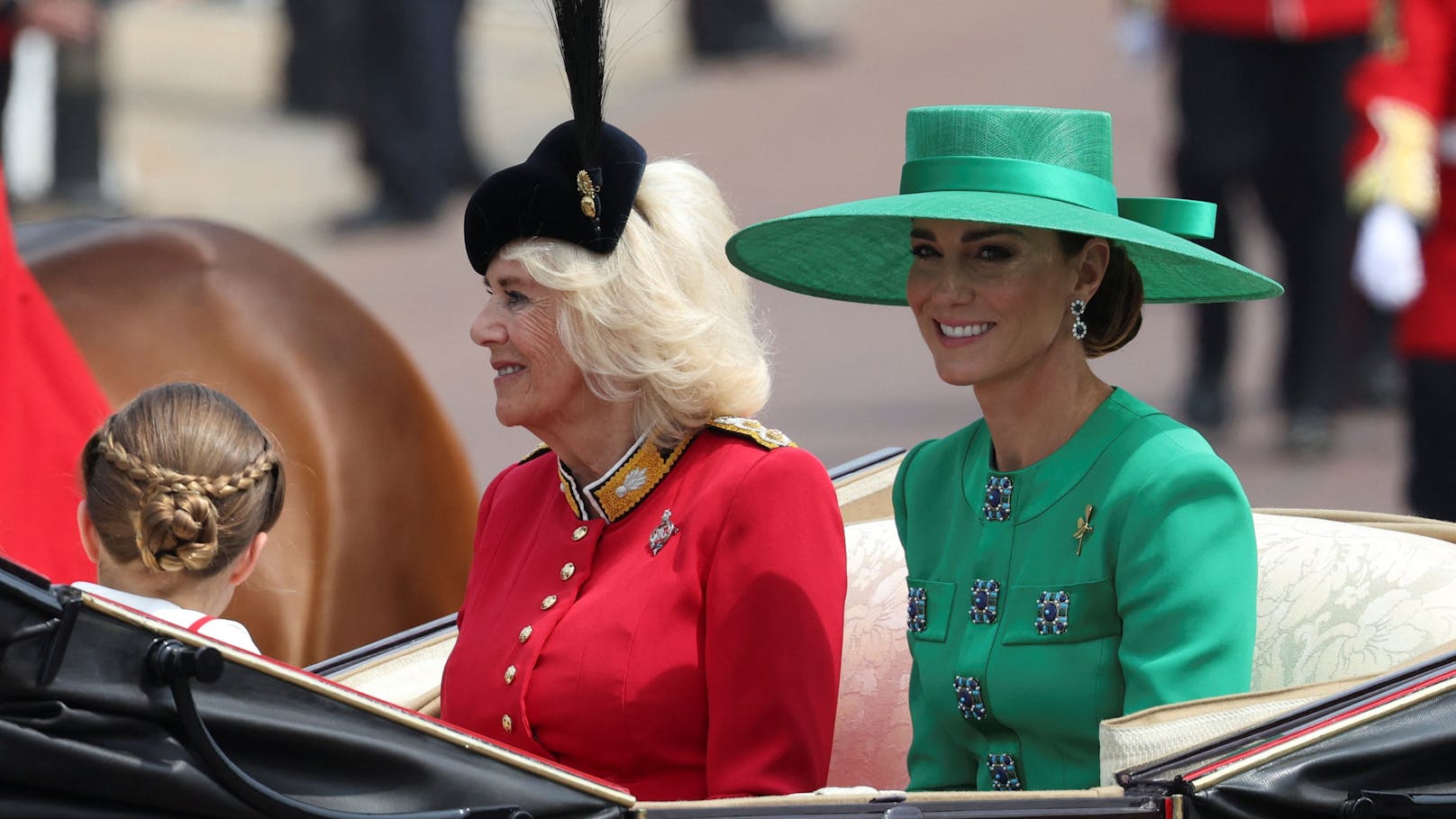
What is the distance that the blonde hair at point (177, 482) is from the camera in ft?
7.45

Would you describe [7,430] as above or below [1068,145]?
below

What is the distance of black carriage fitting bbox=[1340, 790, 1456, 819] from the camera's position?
1875 millimetres

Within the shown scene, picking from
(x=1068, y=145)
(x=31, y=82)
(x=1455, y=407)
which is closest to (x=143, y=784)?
(x=1068, y=145)

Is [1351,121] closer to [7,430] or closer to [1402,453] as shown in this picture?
[1402,453]

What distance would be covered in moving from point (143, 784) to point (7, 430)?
1307mm

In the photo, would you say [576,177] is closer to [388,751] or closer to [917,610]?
[917,610]

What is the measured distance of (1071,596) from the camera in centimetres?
224

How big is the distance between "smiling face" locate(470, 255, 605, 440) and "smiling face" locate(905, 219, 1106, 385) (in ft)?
1.29

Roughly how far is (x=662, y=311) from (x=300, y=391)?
3.78 feet

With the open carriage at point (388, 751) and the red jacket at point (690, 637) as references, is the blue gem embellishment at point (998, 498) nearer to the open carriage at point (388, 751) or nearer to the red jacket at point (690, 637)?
the red jacket at point (690, 637)

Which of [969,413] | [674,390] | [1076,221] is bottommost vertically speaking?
[969,413]

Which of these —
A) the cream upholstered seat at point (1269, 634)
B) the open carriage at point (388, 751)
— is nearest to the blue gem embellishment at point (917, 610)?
the cream upholstered seat at point (1269, 634)

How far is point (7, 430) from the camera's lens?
2.97 m

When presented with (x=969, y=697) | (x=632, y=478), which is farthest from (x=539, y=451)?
(x=969, y=697)
